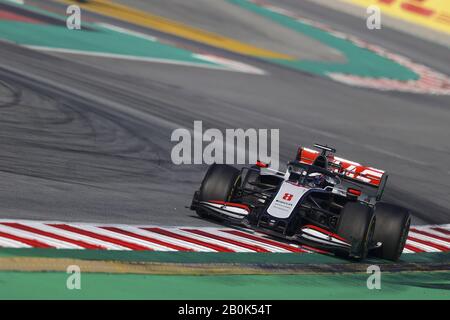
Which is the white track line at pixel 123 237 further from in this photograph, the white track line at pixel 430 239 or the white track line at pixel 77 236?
the white track line at pixel 430 239

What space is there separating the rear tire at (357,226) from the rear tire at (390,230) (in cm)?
44

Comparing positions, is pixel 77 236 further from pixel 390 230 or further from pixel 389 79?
pixel 389 79

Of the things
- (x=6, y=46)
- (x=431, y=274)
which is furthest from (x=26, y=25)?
(x=431, y=274)

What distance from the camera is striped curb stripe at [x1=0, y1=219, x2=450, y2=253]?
34.4 ft

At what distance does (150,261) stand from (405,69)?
82.5 ft

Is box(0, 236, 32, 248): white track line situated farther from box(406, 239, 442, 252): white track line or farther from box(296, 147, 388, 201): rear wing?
box(406, 239, 442, 252): white track line

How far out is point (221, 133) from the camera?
1984cm

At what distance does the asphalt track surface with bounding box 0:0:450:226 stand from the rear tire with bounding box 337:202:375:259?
191 cm

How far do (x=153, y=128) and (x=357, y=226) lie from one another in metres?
7.51

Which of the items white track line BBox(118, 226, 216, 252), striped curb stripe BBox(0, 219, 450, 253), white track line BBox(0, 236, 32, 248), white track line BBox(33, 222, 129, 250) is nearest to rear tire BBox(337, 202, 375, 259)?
striped curb stripe BBox(0, 219, 450, 253)

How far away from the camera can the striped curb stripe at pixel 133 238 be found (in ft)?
34.4

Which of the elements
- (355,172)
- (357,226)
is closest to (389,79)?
(355,172)

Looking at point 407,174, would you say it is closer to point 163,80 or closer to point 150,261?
point 163,80

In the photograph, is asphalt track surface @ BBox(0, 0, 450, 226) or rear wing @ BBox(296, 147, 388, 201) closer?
asphalt track surface @ BBox(0, 0, 450, 226)
